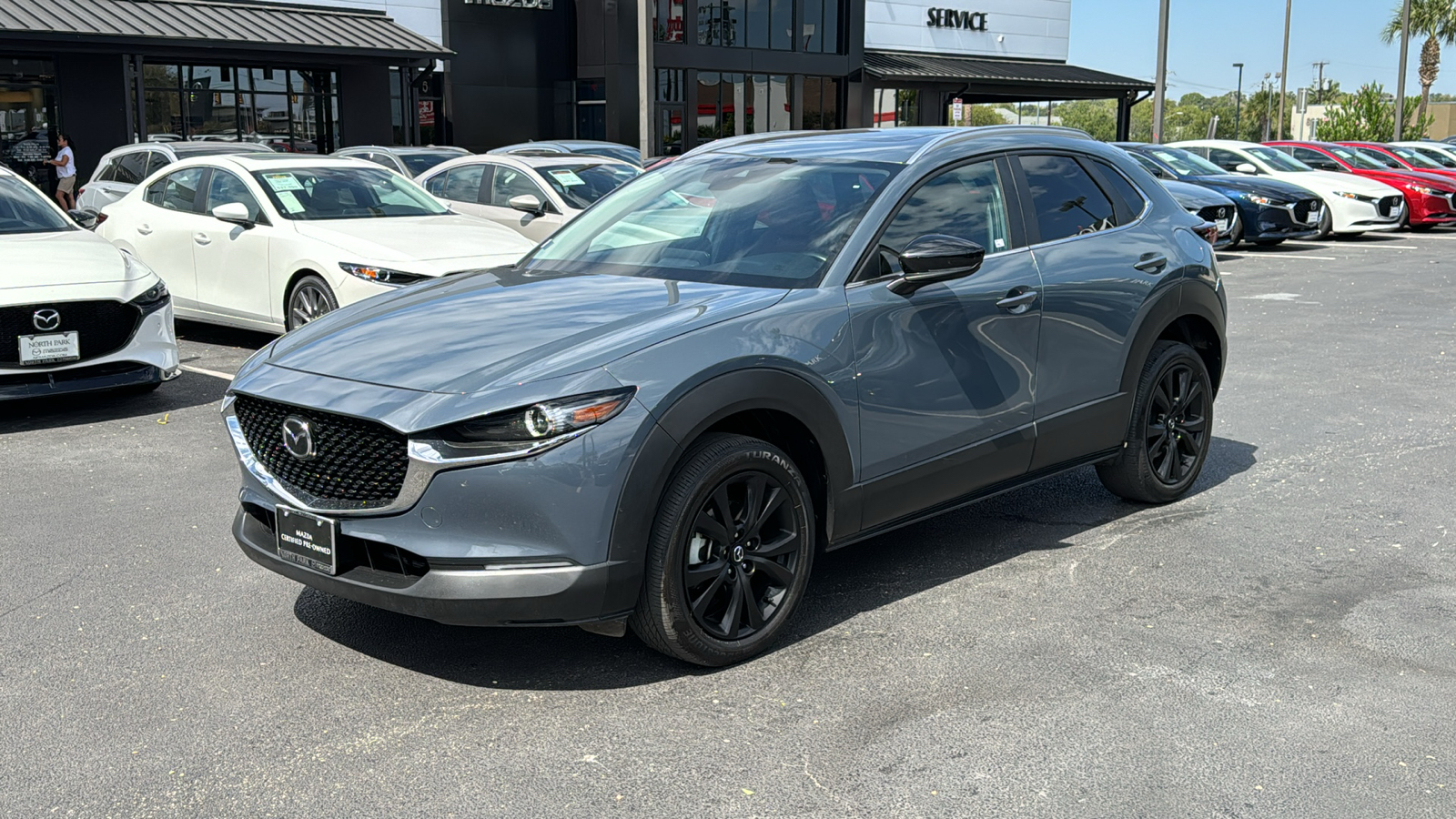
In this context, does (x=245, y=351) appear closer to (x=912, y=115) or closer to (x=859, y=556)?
(x=859, y=556)

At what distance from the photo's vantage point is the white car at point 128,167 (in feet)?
48.7

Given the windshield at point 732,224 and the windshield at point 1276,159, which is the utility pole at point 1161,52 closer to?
the windshield at point 1276,159

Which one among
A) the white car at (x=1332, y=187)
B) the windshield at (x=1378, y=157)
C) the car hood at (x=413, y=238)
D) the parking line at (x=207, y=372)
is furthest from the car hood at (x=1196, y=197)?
the parking line at (x=207, y=372)

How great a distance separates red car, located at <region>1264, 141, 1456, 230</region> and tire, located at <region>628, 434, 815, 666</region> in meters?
22.9

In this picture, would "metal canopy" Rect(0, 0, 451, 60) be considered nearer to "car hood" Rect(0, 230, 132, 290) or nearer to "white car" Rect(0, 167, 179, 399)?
"car hood" Rect(0, 230, 132, 290)

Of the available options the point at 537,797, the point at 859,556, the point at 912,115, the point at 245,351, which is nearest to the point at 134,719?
the point at 537,797

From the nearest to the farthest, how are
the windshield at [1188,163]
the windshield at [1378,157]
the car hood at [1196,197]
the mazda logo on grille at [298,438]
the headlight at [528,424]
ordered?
the headlight at [528,424] < the mazda logo on grille at [298,438] < the car hood at [1196,197] < the windshield at [1188,163] < the windshield at [1378,157]

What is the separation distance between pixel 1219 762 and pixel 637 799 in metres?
1.54

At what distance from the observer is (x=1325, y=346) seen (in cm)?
1105

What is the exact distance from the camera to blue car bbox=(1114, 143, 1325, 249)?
20578mm

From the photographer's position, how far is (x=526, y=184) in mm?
14039

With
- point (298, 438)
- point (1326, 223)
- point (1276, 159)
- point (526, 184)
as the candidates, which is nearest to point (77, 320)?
point (298, 438)

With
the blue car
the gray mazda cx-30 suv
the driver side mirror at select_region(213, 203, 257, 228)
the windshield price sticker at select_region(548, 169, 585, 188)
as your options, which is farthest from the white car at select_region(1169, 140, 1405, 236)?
the gray mazda cx-30 suv

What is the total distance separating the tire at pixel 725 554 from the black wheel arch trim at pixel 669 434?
0.23ft
